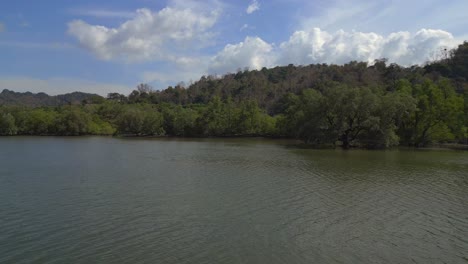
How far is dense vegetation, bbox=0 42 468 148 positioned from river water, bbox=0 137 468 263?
98.1ft

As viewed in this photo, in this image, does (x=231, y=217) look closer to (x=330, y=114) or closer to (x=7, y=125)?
(x=330, y=114)

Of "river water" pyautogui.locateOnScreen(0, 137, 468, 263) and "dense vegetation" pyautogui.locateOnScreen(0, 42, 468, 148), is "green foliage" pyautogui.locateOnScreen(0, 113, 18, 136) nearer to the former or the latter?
"dense vegetation" pyautogui.locateOnScreen(0, 42, 468, 148)

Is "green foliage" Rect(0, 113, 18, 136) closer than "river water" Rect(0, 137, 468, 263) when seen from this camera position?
No

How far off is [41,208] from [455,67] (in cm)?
14843

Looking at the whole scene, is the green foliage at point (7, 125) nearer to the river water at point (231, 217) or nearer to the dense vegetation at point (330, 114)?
the dense vegetation at point (330, 114)

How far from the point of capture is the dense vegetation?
2441 inches

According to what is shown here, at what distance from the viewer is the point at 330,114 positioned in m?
64.4

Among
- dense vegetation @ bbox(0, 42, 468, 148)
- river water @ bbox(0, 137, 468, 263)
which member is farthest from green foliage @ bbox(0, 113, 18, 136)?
river water @ bbox(0, 137, 468, 263)

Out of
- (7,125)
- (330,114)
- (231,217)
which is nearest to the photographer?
(231,217)

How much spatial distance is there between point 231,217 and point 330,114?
4913 cm

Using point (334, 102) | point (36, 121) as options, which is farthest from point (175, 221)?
point (36, 121)

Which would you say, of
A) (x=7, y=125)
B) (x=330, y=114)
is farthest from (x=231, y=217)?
(x=7, y=125)

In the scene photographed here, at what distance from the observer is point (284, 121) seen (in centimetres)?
10038

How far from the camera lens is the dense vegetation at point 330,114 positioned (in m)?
62.0
